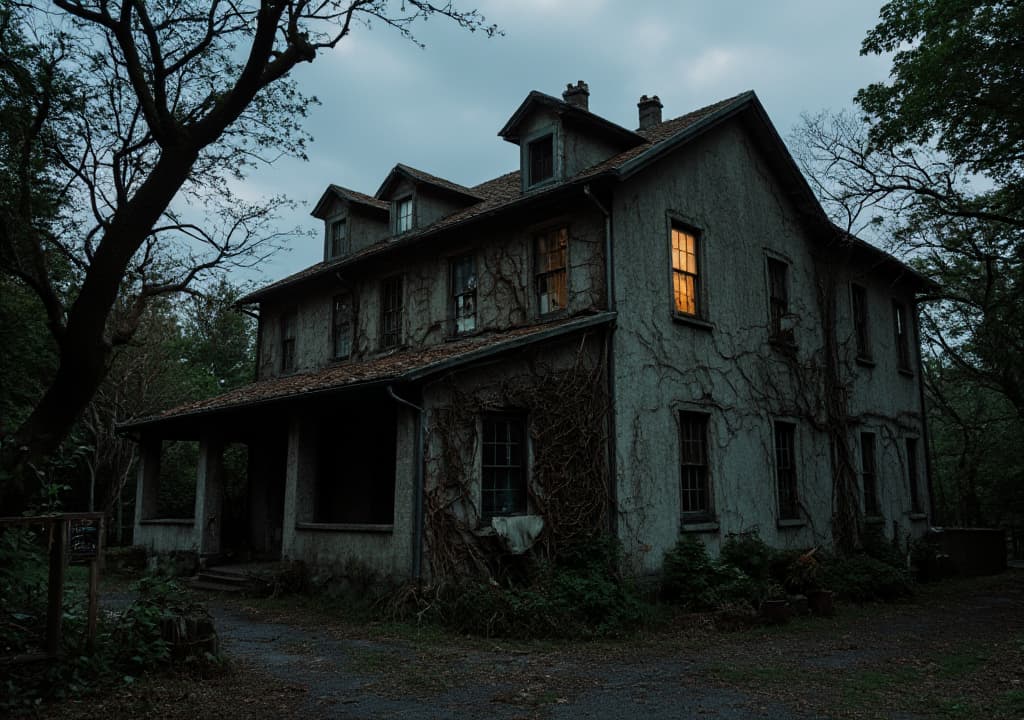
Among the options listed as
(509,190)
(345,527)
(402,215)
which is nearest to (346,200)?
(402,215)

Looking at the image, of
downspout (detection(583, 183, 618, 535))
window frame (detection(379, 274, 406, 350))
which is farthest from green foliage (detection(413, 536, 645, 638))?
window frame (detection(379, 274, 406, 350))

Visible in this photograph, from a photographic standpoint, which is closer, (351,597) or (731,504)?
(351,597)

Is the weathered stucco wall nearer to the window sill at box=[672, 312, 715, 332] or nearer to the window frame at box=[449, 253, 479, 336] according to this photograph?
the window sill at box=[672, 312, 715, 332]

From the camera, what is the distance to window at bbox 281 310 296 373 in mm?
19406

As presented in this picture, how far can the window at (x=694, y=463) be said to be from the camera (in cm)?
1331

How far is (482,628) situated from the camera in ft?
32.8

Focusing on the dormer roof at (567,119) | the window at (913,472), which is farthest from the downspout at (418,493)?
the window at (913,472)

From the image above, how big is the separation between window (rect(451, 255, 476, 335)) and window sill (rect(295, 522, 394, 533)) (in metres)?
4.22

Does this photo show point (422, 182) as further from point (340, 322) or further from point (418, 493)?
point (418, 493)

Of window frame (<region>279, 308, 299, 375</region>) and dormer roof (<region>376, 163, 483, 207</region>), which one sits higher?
dormer roof (<region>376, 163, 483, 207</region>)

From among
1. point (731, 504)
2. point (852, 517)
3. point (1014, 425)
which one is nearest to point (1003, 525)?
point (1014, 425)

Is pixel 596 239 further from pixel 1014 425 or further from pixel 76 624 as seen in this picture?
pixel 1014 425

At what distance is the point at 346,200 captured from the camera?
18.6m

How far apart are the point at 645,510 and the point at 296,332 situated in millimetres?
10660
